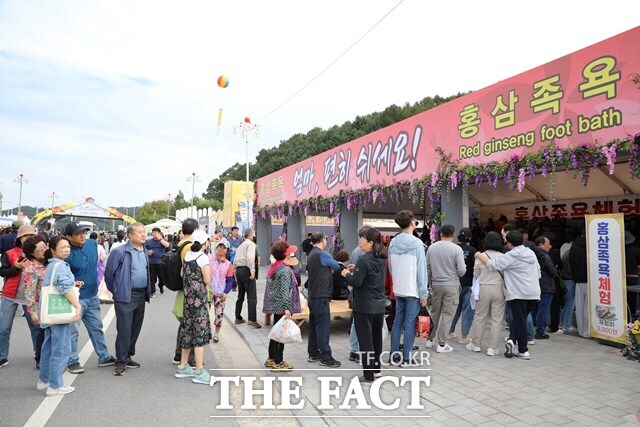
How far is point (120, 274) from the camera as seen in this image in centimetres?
531

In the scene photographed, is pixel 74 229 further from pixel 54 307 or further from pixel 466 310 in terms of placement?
pixel 466 310

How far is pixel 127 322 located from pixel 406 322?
3.51 meters

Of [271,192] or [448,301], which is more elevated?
[271,192]

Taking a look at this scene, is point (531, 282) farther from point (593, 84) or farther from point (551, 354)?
point (593, 84)

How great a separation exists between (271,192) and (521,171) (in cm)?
1382

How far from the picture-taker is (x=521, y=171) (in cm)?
748

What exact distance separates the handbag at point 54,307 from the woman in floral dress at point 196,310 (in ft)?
3.90

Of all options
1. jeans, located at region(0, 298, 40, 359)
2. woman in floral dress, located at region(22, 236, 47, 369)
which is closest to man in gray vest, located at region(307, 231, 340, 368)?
woman in floral dress, located at region(22, 236, 47, 369)

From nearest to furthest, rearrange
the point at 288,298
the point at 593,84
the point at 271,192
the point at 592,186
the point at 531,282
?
1. the point at 288,298
2. the point at 531,282
3. the point at 593,84
4. the point at 592,186
5. the point at 271,192

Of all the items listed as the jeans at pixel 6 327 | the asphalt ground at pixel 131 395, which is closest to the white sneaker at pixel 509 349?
the asphalt ground at pixel 131 395

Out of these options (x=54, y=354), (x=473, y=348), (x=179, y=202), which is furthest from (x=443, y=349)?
(x=179, y=202)

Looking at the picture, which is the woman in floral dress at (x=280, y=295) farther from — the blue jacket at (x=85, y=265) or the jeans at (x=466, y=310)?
the jeans at (x=466, y=310)

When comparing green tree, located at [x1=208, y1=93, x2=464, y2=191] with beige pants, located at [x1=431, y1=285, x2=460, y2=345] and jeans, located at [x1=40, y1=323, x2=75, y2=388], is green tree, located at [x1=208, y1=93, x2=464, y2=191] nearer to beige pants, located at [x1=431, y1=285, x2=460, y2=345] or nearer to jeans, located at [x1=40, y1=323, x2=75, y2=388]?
beige pants, located at [x1=431, y1=285, x2=460, y2=345]

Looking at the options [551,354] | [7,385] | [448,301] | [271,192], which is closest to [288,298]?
[448,301]
